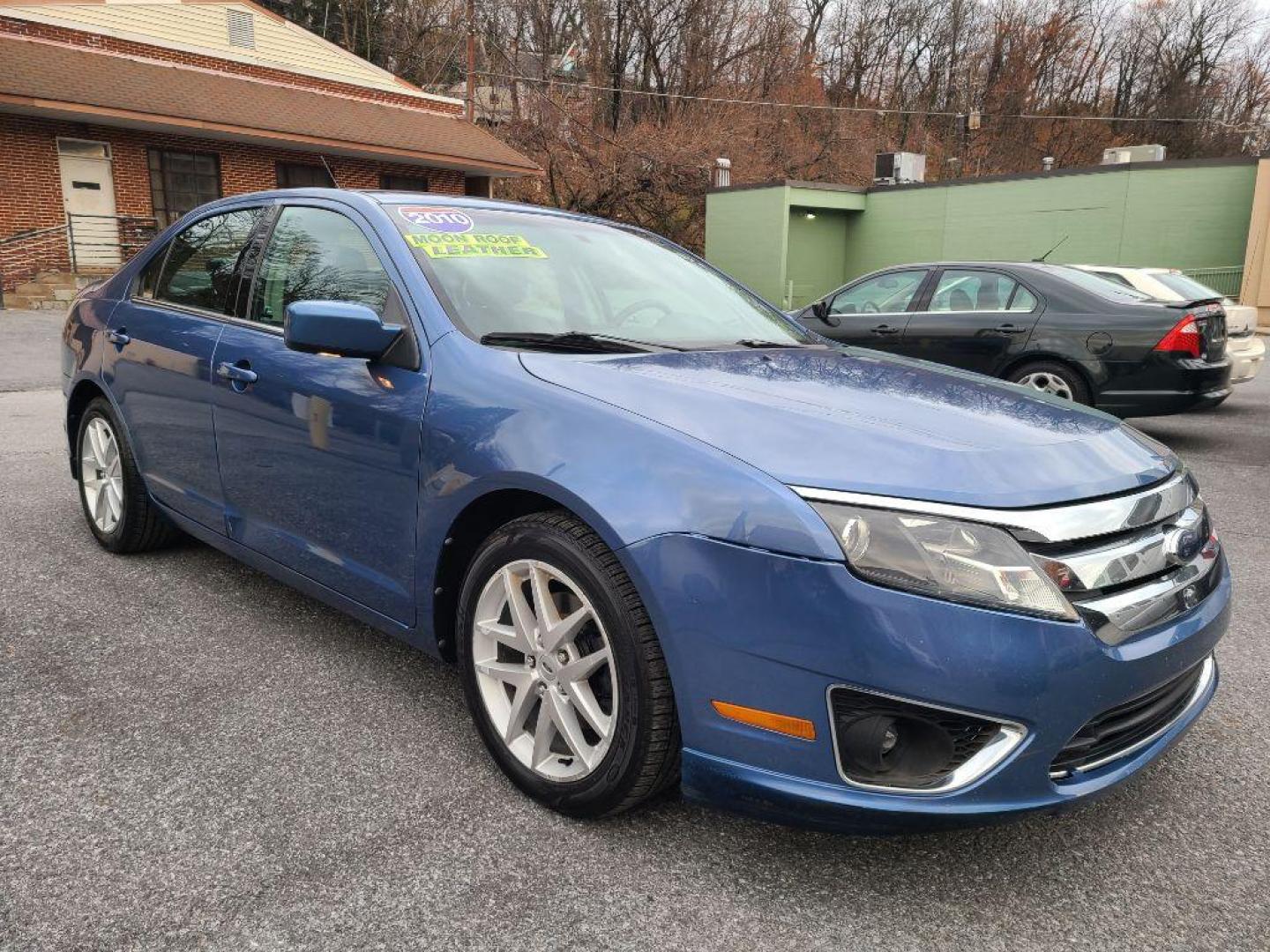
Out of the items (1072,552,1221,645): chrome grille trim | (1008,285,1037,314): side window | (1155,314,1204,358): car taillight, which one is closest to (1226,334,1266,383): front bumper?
(1155,314,1204,358): car taillight

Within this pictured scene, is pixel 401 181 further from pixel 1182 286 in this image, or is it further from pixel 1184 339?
pixel 1184 339

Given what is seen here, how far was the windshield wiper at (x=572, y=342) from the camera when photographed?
258 cm

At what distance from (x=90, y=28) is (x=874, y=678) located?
2394 centimetres

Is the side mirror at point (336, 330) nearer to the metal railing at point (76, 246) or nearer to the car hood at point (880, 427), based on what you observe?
the car hood at point (880, 427)

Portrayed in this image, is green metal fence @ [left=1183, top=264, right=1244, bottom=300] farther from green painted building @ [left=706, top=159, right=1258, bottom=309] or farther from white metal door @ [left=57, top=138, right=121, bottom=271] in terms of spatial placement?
white metal door @ [left=57, top=138, right=121, bottom=271]

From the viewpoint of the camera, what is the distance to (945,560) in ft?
5.86

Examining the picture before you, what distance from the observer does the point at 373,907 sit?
1.97m

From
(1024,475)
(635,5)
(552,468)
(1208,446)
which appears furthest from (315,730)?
(635,5)

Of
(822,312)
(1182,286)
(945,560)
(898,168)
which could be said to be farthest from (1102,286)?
(898,168)

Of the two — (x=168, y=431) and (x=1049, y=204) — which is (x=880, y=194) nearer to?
(x=1049, y=204)

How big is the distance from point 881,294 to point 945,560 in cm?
725

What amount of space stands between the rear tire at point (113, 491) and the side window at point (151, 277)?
0.51 meters

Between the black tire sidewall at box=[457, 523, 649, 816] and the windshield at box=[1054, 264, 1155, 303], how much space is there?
258 inches

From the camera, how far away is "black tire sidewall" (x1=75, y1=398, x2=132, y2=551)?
396 cm
